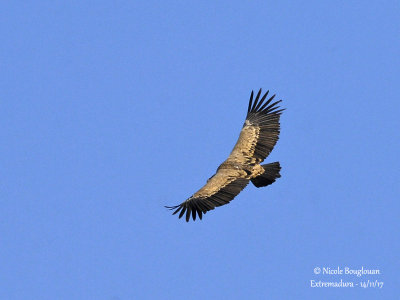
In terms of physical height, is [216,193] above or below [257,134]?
below

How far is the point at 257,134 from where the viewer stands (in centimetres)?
3322

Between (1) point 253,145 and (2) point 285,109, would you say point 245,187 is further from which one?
(2) point 285,109

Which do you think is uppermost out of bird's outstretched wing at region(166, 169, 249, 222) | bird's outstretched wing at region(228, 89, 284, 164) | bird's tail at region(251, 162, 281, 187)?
bird's outstretched wing at region(228, 89, 284, 164)

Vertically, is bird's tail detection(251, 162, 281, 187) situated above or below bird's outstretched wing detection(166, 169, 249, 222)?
above

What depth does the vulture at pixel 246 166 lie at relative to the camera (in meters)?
28.5

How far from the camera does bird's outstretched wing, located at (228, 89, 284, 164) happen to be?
32156mm

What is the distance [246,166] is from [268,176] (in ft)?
2.96

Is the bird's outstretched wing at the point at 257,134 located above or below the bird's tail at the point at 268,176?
above

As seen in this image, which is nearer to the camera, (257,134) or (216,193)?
(216,193)

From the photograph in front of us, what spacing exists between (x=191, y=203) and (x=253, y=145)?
5.42 meters

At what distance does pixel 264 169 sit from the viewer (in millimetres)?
31125

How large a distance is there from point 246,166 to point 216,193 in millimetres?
2549

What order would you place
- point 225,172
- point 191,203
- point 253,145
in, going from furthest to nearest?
point 253,145 < point 225,172 < point 191,203

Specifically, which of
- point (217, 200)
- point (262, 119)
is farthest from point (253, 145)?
point (217, 200)
